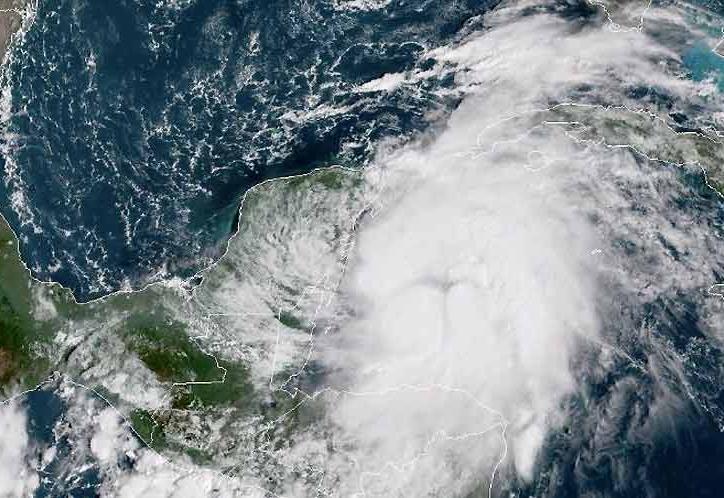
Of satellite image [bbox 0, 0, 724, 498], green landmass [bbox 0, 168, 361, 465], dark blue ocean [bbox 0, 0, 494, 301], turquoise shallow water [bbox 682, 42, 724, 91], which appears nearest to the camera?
satellite image [bbox 0, 0, 724, 498]

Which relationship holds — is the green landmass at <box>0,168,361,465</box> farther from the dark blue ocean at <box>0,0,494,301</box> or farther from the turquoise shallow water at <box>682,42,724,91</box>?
the turquoise shallow water at <box>682,42,724,91</box>

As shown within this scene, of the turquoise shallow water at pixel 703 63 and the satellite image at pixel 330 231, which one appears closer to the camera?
the satellite image at pixel 330 231

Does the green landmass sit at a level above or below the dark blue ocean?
below

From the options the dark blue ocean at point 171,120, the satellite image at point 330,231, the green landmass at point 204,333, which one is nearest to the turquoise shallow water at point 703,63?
the satellite image at point 330,231

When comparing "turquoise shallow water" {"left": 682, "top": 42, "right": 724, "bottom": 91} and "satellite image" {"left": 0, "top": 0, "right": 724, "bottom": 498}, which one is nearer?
"satellite image" {"left": 0, "top": 0, "right": 724, "bottom": 498}

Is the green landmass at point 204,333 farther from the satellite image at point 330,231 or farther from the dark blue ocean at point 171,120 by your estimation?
the dark blue ocean at point 171,120

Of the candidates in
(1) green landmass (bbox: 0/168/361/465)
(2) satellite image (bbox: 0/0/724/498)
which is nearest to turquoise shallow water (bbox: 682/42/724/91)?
(2) satellite image (bbox: 0/0/724/498)

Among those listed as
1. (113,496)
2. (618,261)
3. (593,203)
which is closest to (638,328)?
(618,261)

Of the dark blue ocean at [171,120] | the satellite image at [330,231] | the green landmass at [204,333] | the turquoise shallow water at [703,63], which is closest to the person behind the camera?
the satellite image at [330,231]
